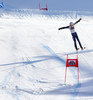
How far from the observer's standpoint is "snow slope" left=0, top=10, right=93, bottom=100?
5055 millimetres

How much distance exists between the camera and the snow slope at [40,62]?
16.6ft

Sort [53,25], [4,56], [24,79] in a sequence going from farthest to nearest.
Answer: [53,25]
[4,56]
[24,79]

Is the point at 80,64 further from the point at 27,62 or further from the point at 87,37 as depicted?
the point at 87,37

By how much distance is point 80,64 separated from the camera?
6.54 m

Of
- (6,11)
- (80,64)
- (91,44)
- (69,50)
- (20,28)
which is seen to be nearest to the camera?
(80,64)

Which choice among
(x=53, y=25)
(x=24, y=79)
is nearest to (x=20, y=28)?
(x=53, y=25)

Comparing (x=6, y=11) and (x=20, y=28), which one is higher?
(x=6, y=11)

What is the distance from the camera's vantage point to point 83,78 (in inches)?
223

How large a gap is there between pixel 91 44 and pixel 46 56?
310 cm

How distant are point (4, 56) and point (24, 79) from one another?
2.12 metres

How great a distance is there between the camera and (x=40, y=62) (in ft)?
21.9

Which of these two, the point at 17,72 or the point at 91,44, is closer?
the point at 17,72

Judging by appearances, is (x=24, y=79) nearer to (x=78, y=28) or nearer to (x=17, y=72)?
(x=17, y=72)

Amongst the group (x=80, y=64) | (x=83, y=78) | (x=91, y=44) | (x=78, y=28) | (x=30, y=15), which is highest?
(x=30, y=15)
